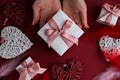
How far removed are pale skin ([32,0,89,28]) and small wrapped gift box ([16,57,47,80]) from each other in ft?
0.46

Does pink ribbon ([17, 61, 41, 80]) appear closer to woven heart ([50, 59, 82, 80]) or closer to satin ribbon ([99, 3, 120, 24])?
woven heart ([50, 59, 82, 80])

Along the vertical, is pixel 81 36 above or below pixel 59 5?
below

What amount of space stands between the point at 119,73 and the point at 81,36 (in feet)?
0.59

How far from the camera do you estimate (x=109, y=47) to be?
1.17m

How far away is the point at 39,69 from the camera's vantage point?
3.64 ft

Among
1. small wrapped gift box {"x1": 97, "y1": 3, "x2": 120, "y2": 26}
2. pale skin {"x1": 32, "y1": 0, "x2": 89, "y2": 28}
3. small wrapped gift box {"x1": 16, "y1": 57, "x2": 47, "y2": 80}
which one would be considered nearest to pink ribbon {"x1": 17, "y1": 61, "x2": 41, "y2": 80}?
small wrapped gift box {"x1": 16, "y1": 57, "x2": 47, "y2": 80}

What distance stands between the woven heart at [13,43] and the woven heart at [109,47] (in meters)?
0.25

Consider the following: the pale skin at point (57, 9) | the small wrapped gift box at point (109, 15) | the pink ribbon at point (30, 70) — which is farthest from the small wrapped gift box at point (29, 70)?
the small wrapped gift box at point (109, 15)

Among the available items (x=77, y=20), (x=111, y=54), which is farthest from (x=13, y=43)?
(x=111, y=54)

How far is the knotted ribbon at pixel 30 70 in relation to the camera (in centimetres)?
110

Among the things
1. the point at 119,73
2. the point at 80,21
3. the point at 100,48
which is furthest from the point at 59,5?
the point at 119,73

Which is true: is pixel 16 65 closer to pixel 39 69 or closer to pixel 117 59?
pixel 39 69

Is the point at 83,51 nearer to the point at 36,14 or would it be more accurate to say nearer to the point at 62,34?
the point at 62,34

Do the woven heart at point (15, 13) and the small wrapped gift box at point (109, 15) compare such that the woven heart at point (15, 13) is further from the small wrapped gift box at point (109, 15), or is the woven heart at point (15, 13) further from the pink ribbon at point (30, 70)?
the small wrapped gift box at point (109, 15)
